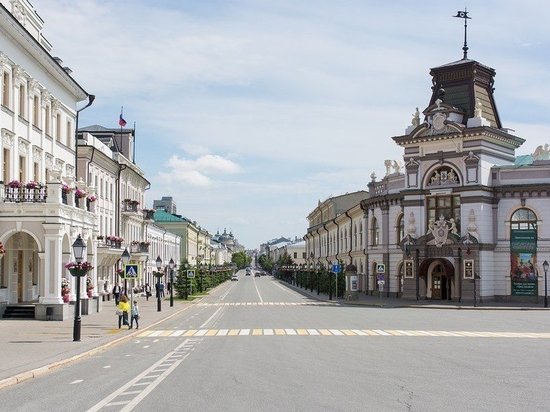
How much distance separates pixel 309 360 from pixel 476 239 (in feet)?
126

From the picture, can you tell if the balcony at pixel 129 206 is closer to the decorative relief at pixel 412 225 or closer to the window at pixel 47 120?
the decorative relief at pixel 412 225

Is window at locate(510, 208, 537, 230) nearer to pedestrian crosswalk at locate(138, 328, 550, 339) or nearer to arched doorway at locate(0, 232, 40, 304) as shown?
pedestrian crosswalk at locate(138, 328, 550, 339)

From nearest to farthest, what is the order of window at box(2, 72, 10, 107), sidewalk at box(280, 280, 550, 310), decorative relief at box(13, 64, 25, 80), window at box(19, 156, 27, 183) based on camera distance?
window at box(2, 72, 10, 107) < decorative relief at box(13, 64, 25, 80) < window at box(19, 156, 27, 183) < sidewalk at box(280, 280, 550, 310)

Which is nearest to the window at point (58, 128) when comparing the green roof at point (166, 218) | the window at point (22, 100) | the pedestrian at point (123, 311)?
the window at point (22, 100)

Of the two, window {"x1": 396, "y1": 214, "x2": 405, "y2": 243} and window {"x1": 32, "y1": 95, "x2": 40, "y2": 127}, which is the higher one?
window {"x1": 32, "y1": 95, "x2": 40, "y2": 127}

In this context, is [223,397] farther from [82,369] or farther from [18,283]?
[18,283]

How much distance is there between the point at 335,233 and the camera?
94.8m

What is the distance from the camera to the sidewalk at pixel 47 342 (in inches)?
688

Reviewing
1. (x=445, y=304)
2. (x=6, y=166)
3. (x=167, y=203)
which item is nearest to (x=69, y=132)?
(x=6, y=166)

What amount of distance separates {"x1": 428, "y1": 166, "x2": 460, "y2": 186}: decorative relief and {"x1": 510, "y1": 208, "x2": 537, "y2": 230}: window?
4.89m

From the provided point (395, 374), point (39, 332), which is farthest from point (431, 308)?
point (395, 374)

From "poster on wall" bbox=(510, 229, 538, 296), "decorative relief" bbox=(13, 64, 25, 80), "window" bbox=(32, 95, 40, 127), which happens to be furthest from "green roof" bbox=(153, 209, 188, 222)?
"decorative relief" bbox=(13, 64, 25, 80)

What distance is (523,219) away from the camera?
55781mm

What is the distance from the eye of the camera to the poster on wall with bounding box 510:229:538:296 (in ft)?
A: 180
